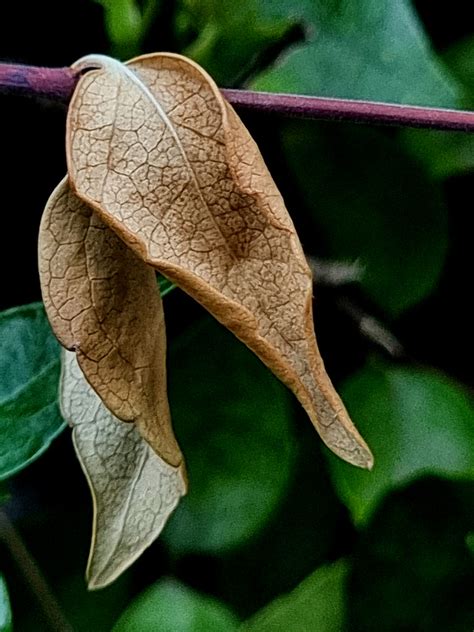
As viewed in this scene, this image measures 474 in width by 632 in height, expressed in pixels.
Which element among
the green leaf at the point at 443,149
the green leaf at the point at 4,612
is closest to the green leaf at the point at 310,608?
the green leaf at the point at 4,612

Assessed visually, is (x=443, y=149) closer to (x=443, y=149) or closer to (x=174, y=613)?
(x=443, y=149)

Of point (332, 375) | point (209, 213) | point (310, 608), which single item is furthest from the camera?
point (332, 375)

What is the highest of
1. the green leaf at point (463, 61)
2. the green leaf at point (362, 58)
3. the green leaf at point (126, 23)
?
the green leaf at point (126, 23)

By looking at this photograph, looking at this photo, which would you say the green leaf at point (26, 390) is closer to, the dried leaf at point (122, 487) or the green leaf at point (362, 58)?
the dried leaf at point (122, 487)

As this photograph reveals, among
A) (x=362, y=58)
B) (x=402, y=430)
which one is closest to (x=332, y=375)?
(x=402, y=430)

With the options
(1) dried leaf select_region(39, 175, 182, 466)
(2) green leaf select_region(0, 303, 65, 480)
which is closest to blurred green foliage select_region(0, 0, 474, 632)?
(2) green leaf select_region(0, 303, 65, 480)
